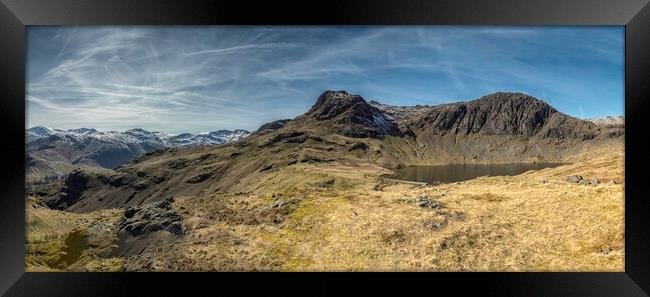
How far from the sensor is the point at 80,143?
101ft

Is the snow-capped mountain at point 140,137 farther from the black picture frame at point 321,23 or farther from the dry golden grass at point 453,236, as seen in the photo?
the dry golden grass at point 453,236

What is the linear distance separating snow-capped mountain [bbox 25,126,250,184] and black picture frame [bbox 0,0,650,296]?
1476 millimetres

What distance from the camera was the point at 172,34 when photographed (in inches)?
581

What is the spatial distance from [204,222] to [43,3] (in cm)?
831

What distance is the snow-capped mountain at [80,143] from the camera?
472 inches

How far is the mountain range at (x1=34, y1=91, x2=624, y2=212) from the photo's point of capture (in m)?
64.1

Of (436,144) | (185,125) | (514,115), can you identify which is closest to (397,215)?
(185,125)

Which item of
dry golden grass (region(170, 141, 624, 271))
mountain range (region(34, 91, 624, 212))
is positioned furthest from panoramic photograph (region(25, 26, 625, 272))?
mountain range (region(34, 91, 624, 212))

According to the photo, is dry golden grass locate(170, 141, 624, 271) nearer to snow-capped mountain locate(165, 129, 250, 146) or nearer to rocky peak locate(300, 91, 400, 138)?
snow-capped mountain locate(165, 129, 250, 146)

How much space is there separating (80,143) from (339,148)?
97.8 metres

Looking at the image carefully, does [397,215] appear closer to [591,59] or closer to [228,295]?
[228,295]

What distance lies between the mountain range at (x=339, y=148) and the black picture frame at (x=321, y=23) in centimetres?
2536

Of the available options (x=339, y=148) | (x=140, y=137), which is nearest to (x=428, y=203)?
(x=140, y=137)

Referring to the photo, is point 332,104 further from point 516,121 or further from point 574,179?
point 574,179
